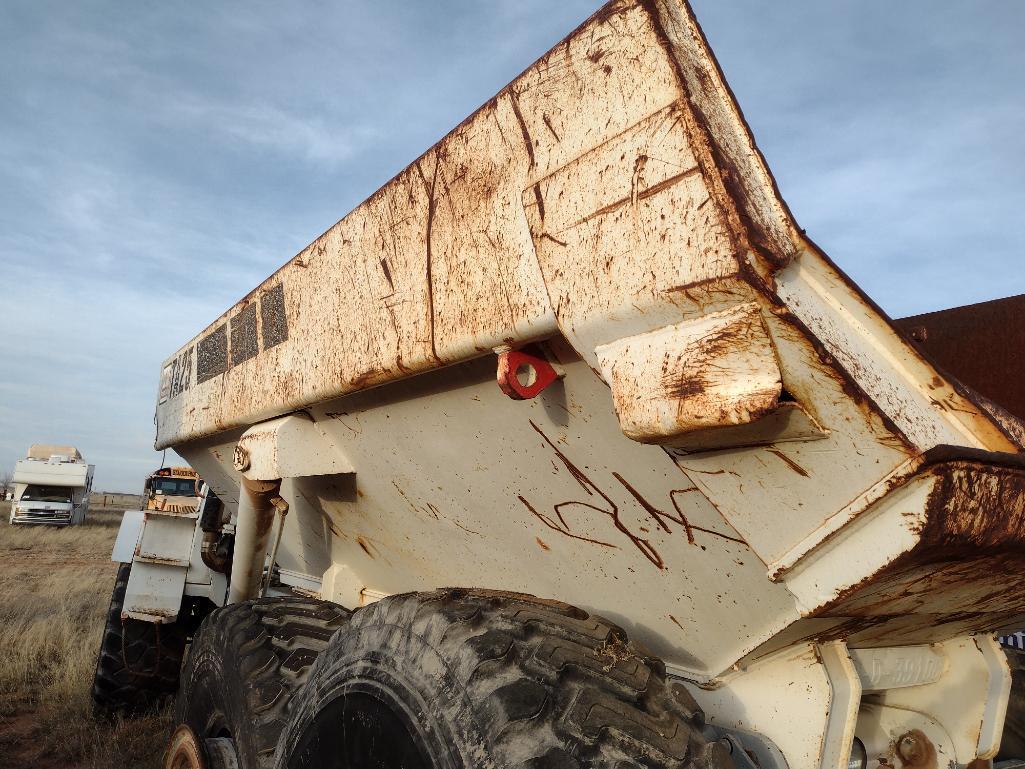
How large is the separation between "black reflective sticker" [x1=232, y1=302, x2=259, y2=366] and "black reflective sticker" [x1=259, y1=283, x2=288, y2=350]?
0.33 feet

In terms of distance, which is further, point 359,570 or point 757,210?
point 359,570

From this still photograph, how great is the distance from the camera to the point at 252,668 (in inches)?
91.1

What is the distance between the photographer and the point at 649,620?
1788mm

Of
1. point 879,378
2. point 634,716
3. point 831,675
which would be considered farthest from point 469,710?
point 879,378

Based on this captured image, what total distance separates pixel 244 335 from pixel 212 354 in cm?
47

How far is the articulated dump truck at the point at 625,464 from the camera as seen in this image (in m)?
1.08

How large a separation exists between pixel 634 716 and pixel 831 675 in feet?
1.40

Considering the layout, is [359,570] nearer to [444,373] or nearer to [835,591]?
[444,373]

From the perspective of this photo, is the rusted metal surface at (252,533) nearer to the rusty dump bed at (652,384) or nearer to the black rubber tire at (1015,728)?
the rusty dump bed at (652,384)

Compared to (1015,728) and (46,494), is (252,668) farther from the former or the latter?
(46,494)

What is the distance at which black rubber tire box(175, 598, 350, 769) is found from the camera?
85.7 inches

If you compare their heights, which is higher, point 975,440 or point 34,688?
point 975,440

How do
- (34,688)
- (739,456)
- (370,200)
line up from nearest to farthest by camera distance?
(739,456)
(370,200)
(34,688)

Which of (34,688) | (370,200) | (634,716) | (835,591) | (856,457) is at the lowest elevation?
(34,688)
